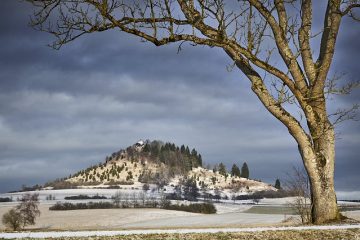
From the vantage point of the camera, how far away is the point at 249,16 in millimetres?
21141

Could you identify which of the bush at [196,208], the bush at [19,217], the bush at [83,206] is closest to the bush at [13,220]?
the bush at [19,217]

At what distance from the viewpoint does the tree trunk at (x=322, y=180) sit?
1958cm

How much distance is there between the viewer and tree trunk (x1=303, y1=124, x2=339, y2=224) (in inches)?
771

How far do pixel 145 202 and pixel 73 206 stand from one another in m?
17.9

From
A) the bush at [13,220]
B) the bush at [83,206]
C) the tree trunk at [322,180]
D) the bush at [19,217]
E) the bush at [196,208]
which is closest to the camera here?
the tree trunk at [322,180]

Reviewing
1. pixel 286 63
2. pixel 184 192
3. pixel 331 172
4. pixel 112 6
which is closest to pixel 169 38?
pixel 112 6

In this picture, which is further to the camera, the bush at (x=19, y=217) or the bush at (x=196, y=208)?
the bush at (x=196, y=208)

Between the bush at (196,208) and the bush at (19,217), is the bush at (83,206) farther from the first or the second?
the bush at (19,217)

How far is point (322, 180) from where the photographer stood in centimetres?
1975

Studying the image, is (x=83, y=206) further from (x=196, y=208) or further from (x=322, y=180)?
(x=322, y=180)

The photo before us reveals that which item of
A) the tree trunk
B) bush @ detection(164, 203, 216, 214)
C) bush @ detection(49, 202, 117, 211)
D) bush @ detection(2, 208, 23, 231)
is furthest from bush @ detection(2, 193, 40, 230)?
the tree trunk

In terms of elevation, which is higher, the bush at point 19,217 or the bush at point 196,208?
the bush at point 196,208

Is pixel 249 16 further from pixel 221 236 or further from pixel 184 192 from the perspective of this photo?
pixel 184 192

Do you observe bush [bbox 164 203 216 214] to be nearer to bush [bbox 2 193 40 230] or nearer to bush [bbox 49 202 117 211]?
bush [bbox 49 202 117 211]
